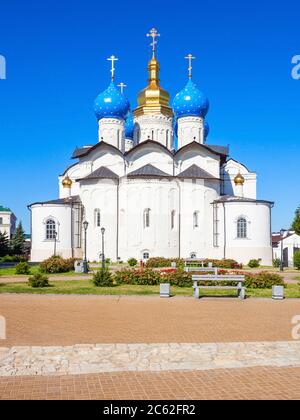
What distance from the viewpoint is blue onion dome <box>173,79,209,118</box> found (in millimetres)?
42781

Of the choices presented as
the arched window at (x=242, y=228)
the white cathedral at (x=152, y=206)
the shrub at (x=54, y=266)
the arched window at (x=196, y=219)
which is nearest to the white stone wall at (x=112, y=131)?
the white cathedral at (x=152, y=206)

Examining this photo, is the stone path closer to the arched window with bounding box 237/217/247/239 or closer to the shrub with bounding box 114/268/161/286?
the shrub with bounding box 114/268/161/286

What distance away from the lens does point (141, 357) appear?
7285mm

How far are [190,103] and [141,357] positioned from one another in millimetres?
37791

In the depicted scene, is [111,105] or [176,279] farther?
[111,105]

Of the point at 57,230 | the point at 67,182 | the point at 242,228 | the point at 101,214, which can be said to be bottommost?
the point at 57,230

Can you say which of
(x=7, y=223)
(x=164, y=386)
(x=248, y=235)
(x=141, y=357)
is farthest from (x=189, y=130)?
(x=7, y=223)

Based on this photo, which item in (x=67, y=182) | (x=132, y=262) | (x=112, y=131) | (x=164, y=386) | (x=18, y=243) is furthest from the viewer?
(x=18, y=243)

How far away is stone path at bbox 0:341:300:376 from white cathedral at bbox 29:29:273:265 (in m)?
28.6

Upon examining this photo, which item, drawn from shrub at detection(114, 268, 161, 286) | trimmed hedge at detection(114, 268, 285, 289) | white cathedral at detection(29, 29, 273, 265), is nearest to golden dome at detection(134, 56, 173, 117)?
white cathedral at detection(29, 29, 273, 265)

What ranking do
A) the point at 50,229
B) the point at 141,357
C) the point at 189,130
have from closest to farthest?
the point at 141,357 → the point at 50,229 → the point at 189,130

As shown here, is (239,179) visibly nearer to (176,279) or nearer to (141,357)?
(176,279)

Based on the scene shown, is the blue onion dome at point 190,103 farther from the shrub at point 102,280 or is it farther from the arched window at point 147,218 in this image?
the shrub at point 102,280
